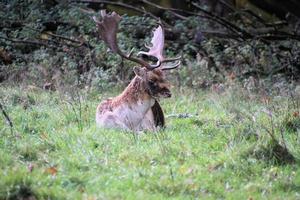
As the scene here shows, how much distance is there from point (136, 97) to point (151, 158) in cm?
258

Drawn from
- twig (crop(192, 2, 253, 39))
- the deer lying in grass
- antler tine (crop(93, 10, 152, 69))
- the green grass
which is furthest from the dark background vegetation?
the green grass

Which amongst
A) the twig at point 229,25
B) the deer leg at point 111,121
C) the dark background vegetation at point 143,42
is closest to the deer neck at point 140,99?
the deer leg at point 111,121

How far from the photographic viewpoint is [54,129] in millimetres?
9094

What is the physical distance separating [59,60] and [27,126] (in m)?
6.17

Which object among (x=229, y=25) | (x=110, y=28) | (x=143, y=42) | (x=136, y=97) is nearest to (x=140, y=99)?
(x=136, y=97)

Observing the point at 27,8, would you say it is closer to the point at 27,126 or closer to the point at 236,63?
the point at 236,63

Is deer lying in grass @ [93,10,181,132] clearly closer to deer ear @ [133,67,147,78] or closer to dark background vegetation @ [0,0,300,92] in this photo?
deer ear @ [133,67,147,78]

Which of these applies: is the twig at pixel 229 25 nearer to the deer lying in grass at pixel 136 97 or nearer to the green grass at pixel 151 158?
the green grass at pixel 151 158

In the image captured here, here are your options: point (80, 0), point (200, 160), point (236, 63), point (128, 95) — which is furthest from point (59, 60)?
point (200, 160)

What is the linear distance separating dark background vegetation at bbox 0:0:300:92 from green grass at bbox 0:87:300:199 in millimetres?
3860

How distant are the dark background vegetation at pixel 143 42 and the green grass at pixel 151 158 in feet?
12.7

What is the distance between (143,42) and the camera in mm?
15070

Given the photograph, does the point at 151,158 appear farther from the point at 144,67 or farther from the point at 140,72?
the point at 144,67

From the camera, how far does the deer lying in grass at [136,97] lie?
32.2 feet
